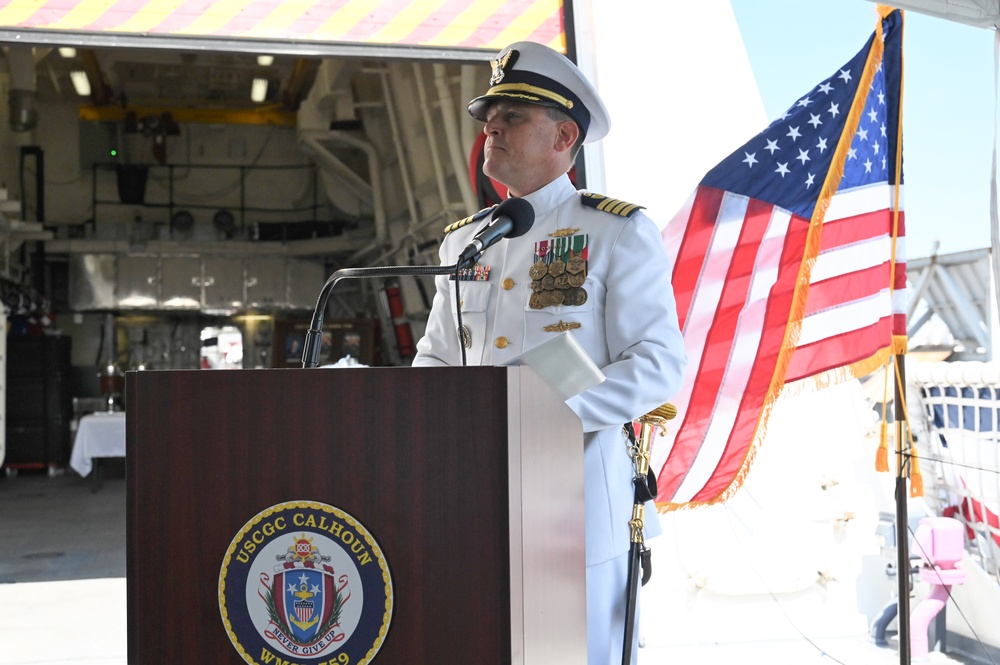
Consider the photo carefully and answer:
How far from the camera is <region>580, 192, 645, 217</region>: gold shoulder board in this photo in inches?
70.8

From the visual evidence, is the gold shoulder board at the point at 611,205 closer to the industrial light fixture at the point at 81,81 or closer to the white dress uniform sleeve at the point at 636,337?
the white dress uniform sleeve at the point at 636,337

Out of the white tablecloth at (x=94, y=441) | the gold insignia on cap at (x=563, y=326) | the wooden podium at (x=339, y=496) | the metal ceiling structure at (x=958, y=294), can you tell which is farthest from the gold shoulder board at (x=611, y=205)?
the white tablecloth at (x=94, y=441)

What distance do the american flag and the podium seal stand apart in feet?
7.23

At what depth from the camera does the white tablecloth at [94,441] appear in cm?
989

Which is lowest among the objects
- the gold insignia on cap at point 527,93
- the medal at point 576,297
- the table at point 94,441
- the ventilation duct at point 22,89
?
the table at point 94,441

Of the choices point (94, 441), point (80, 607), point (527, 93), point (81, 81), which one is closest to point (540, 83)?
point (527, 93)

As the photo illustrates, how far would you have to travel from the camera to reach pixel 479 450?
0.96 meters

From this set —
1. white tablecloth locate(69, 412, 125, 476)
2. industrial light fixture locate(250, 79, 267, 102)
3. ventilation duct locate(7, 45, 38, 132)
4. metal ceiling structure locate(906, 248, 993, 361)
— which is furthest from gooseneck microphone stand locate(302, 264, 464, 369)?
industrial light fixture locate(250, 79, 267, 102)

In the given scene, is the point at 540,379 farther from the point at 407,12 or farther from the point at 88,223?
the point at 88,223

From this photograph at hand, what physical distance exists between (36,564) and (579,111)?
18.5ft

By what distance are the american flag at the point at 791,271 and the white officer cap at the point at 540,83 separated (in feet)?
4.32

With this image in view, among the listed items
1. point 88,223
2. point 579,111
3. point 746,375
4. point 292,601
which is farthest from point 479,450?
point 88,223

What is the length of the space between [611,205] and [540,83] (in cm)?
28

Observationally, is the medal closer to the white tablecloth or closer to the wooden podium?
the wooden podium
